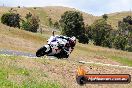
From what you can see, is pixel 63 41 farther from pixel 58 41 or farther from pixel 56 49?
pixel 56 49

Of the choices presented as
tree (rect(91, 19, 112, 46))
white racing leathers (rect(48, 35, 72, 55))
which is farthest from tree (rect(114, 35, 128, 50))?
white racing leathers (rect(48, 35, 72, 55))

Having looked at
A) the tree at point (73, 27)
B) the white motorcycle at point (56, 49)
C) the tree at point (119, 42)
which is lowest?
the tree at point (119, 42)

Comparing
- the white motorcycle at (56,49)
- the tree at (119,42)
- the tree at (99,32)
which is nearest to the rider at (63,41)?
the white motorcycle at (56,49)

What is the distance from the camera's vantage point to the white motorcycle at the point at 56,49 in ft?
103

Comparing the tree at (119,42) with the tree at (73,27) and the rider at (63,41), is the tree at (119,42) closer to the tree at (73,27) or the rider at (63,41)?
the tree at (73,27)

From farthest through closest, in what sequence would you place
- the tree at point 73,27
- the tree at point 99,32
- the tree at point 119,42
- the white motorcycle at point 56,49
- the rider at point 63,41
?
the tree at point 119,42
the tree at point 99,32
the tree at point 73,27
the white motorcycle at point 56,49
the rider at point 63,41

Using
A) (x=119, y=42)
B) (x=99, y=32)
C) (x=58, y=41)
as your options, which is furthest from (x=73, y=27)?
(x=58, y=41)

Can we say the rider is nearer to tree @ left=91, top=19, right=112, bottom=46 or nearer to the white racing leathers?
the white racing leathers

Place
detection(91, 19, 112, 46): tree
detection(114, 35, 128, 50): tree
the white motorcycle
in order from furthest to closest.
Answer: detection(114, 35, 128, 50): tree → detection(91, 19, 112, 46): tree → the white motorcycle

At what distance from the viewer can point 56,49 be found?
31.8 metres

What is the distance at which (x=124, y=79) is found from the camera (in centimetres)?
756

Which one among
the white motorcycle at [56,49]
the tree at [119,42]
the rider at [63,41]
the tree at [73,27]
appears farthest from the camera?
Result: the tree at [119,42]

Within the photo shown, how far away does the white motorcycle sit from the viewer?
31.5 metres

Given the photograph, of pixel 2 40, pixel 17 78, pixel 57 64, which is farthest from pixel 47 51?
pixel 2 40
